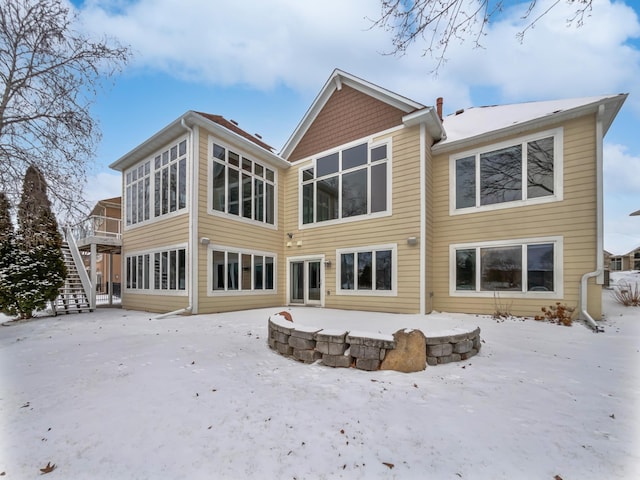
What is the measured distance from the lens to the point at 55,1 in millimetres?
4512

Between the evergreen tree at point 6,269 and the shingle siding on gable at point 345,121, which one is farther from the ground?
the shingle siding on gable at point 345,121

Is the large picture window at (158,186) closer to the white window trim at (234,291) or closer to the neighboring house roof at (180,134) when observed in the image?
the neighboring house roof at (180,134)

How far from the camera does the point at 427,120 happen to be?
28.1 ft

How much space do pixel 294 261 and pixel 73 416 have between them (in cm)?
881

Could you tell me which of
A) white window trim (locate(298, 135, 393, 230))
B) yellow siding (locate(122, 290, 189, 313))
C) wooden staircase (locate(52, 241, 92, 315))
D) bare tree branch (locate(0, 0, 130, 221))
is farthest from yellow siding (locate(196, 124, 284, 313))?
wooden staircase (locate(52, 241, 92, 315))

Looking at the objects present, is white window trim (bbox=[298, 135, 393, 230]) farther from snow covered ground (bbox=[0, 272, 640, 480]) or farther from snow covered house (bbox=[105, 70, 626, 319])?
snow covered ground (bbox=[0, 272, 640, 480])

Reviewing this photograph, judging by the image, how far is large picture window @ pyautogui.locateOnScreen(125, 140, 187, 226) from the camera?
30.3 ft

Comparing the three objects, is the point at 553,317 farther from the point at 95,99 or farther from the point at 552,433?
the point at 95,99

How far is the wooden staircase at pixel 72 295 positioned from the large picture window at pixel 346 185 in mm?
8131

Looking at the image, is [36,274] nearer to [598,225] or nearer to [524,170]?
[524,170]

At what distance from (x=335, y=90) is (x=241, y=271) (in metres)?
7.45

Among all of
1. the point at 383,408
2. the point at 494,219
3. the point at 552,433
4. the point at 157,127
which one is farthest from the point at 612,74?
the point at 157,127

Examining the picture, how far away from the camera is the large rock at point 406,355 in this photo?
12.1 ft

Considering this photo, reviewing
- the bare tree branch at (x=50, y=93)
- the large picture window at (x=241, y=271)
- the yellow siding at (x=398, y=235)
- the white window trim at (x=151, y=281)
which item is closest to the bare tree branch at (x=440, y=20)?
the bare tree branch at (x=50, y=93)
